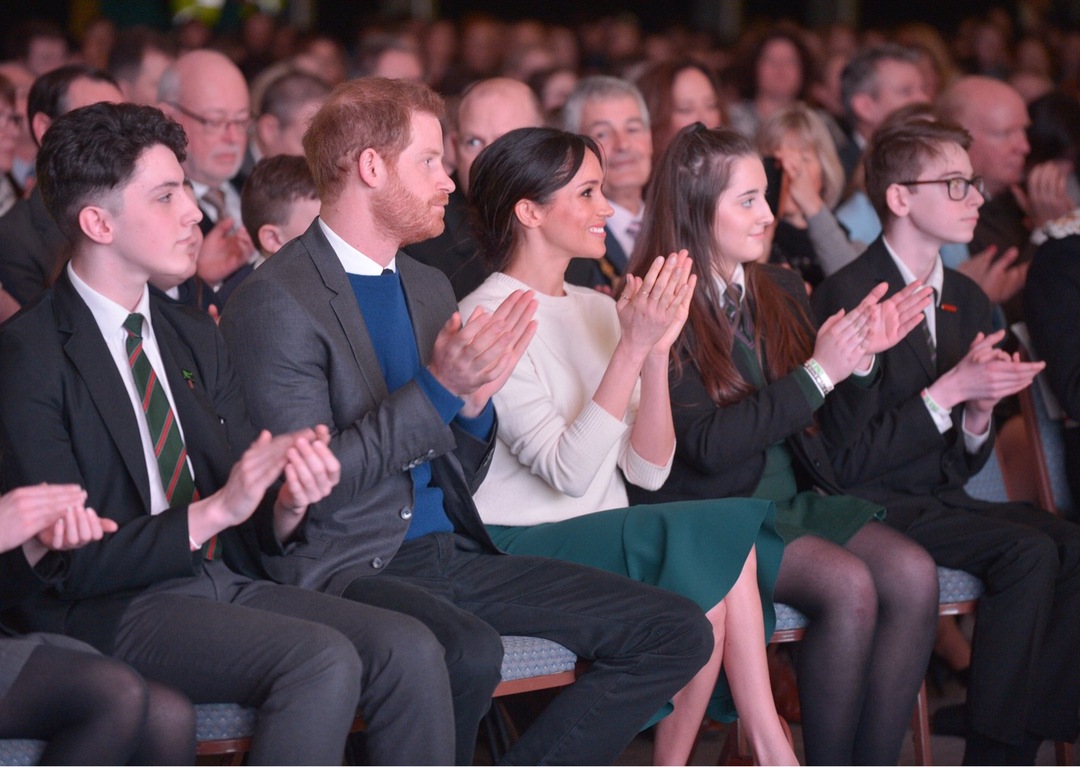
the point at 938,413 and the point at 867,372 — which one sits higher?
the point at 867,372

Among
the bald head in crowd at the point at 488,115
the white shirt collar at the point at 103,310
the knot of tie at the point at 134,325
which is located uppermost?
the bald head in crowd at the point at 488,115

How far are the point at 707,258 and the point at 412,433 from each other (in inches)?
39.2

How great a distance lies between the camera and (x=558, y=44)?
8.88 m

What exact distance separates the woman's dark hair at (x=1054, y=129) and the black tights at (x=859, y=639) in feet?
6.36

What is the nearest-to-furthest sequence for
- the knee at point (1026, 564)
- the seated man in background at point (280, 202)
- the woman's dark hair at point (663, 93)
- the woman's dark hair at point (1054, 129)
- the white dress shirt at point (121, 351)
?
the white dress shirt at point (121, 351)
the knee at point (1026, 564)
the seated man in background at point (280, 202)
the woman's dark hair at point (1054, 129)
the woman's dark hair at point (663, 93)

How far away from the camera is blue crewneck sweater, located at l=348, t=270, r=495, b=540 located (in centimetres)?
261

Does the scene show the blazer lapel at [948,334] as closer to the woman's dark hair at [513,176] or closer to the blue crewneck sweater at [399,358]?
the woman's dark hair at [513,176]

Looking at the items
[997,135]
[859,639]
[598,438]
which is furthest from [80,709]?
[997,135]

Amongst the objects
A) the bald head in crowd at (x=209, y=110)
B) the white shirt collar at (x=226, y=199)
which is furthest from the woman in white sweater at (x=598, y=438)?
the bald head in crowd at (x=209, y=110)

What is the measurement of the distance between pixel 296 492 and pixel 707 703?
0.99 meters

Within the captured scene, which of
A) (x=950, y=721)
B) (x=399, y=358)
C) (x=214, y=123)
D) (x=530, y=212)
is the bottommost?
(x=950, y=721)

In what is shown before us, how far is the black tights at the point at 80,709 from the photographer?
203 centimetres

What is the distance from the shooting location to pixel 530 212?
2924 millimetres

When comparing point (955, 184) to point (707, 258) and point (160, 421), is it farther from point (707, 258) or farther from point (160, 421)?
point (160, 421)
